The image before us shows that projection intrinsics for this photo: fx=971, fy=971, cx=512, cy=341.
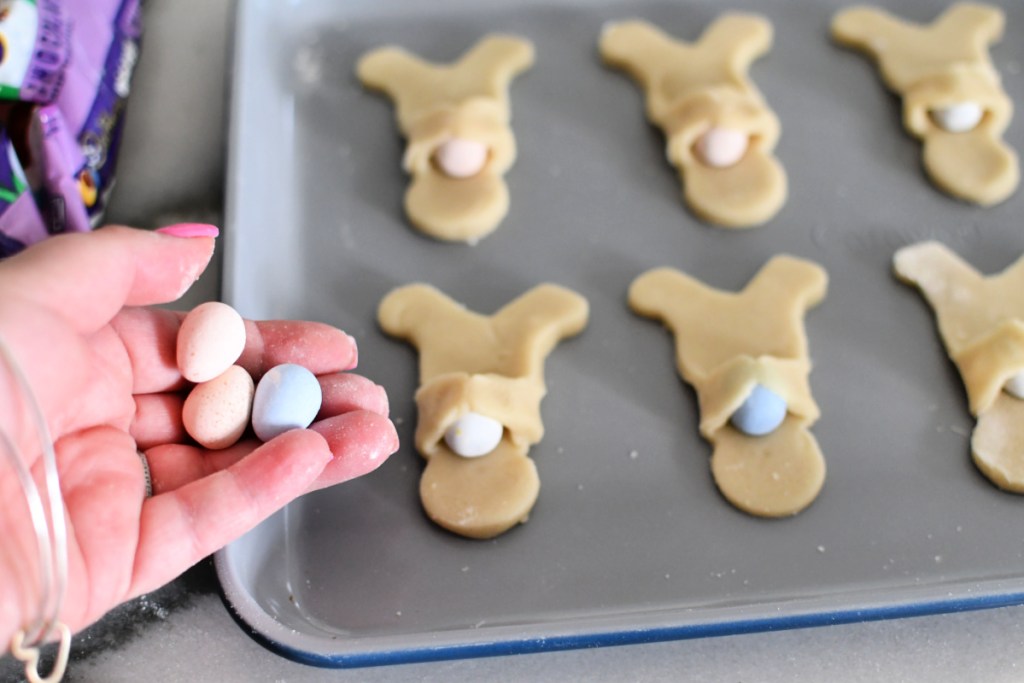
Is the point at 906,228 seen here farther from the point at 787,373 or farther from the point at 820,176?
the point at 787,373

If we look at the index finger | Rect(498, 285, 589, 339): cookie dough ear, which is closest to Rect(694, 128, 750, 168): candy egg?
Rect(498, 285, 589, 339): cookie dough ear

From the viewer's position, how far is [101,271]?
2.24 feet

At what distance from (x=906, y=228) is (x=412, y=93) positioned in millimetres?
557

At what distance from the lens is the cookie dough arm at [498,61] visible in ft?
3.65

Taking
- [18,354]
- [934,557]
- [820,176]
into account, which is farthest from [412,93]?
[934,557]

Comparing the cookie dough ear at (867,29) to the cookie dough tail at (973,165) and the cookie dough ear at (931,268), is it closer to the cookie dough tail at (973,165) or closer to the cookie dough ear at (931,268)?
the cookie dough tail at (973,165)

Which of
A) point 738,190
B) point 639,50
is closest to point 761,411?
point 738,190

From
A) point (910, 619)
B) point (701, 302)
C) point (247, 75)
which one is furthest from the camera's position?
point (247, 75)

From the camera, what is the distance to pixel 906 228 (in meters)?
1.01

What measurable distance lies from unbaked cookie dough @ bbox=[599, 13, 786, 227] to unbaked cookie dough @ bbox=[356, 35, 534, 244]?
0.14 meters

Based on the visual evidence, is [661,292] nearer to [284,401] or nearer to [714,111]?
[714,111]

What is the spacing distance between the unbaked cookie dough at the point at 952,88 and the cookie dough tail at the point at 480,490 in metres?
0.56

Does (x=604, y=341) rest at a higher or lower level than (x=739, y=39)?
lower

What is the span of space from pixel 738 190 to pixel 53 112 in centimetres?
66
